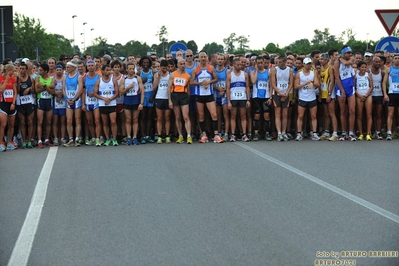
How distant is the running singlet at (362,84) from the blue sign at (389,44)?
1.80 m

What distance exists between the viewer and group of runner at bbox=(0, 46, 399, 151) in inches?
704

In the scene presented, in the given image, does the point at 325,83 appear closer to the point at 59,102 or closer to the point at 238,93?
the point at 238,93

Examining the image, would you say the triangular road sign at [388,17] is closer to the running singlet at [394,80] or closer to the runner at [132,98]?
the running singlet at [394,80]

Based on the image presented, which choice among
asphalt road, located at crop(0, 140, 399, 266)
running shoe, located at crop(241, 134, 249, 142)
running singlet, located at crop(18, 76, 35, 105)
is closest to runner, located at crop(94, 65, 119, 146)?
running singlet, located at crop(18, 76, 35, 105)

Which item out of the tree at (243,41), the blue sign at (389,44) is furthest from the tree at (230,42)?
the blue sign at (389,44)

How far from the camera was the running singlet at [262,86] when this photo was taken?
1836cm

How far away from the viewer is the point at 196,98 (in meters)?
18.3

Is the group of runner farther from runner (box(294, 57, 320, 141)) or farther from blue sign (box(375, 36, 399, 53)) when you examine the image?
blue sign (box(375, 36, 399, 53))

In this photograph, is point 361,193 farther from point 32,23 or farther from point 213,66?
point 32,23

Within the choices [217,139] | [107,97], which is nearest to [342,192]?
[217,139]

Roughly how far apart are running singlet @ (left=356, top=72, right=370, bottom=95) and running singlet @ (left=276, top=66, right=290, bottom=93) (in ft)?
5.88

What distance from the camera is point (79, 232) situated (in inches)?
303

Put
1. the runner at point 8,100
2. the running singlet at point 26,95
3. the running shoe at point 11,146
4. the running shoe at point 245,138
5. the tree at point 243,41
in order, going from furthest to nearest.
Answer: the tree at point 243,41 → the running shoe at point 245,138 → the running singlet at point 26,95 → the running shoe at point 11,146 → the runner at point 8,100

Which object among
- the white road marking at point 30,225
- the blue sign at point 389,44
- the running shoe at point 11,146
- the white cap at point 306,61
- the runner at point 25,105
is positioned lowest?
the running shoe at point 11,146
